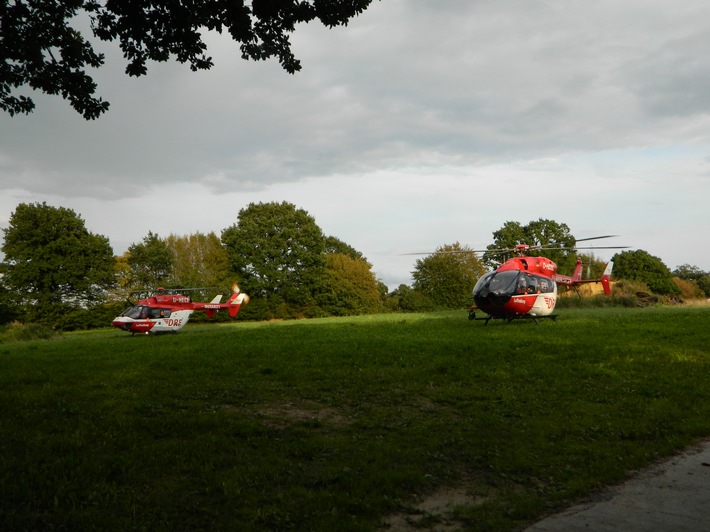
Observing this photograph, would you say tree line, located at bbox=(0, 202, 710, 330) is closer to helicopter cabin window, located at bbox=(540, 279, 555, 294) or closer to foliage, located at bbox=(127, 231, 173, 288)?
foliage, located at bbox=(127, 231, 173, 288)

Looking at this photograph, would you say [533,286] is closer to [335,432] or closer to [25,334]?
[335,432]

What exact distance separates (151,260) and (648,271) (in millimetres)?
84083

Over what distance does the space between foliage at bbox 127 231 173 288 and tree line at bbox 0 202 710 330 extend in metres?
0.14

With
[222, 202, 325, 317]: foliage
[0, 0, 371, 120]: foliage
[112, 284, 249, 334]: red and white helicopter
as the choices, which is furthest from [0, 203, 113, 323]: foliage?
[0, 0, 371, 120]: foliage

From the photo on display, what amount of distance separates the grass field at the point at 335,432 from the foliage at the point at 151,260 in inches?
2466

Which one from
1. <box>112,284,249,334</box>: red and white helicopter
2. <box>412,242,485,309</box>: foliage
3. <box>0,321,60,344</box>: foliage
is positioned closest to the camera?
<box>112,284,249,334</box>: red and white helicopter

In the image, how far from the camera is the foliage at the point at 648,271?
99.6 m

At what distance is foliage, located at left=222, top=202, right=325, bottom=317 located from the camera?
70875 millimetres

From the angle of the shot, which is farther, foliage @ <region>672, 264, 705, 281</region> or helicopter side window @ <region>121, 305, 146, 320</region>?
foliage @ <region>672, 264, 705, 281</region>

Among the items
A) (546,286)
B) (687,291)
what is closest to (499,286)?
(546,286)

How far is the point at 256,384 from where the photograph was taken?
13430mm

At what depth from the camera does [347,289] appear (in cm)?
7769

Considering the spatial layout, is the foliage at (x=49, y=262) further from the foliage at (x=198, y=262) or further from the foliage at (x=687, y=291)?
the foliage at (x=687, y=291)

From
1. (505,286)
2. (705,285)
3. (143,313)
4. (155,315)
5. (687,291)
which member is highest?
(705,285)
